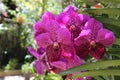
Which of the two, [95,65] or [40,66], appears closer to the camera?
[95,65]

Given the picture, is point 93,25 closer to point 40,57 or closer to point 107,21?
point 107,21

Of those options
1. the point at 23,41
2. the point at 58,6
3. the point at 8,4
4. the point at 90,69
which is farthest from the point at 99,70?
the point at 8,4

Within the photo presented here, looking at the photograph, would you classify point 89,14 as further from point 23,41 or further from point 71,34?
point 23,41

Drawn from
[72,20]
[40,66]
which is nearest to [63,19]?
[72,20]

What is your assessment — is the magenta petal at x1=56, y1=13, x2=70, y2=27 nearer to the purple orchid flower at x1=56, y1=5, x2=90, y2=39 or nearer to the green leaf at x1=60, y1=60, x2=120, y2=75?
the purple orchid flower at x1=56, y1=5, x2=90, y2=39

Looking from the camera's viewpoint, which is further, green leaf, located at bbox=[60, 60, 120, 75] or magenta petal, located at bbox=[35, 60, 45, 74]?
magenta petal, located at bbox=[35, 60, 45, 74]

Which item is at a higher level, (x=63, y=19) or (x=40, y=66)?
(x=63, y=19)

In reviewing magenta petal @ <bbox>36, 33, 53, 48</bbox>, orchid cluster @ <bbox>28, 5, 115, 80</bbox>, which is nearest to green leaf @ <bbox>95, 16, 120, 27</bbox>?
orchid cluster @ <bbox>28, 5, 115, 80</bbox>

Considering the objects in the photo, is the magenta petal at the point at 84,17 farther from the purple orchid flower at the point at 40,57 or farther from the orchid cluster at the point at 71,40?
the purple orchid flower at the point at 40,57
